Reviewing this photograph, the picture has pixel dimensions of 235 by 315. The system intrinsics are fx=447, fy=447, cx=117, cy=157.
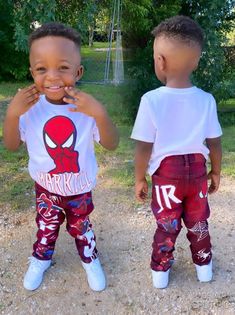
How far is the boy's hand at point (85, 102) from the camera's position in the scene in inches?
80.6

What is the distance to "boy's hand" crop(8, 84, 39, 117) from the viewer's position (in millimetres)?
2057

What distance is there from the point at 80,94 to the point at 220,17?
4.86 metres

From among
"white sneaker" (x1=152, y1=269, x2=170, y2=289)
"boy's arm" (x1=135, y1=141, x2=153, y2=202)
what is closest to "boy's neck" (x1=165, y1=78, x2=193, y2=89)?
"boy's arm" (x1=135, y1=141, x2=153, y2=202)

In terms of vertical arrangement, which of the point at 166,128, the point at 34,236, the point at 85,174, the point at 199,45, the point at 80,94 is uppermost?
the point at 199,45

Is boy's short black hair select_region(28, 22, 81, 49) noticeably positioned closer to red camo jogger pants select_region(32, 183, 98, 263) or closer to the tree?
red camo jogger pants select_region(32, 183, 98, 263)

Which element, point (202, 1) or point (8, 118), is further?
point (202, 1)

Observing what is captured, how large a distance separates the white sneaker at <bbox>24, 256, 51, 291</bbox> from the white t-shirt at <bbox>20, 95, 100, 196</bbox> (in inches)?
20.5

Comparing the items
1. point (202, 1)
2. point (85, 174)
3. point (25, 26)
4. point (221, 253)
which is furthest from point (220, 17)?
point (85, 174)

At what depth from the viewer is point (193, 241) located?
2.49 meters

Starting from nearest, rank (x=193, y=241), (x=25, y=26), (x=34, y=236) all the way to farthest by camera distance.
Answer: (x=193, y=241)
(x=34, y=236)
(x=25, y=26)

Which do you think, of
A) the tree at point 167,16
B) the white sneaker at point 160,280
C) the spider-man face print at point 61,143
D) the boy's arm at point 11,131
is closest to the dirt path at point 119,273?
the white sneaker at point 160,280

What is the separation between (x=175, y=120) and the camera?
2.16 meters

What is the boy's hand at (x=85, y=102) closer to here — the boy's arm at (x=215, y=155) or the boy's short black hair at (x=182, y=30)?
the boy's short black hair at (x=182, y=30)

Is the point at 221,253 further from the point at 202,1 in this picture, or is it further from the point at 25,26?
the point at 202,1
